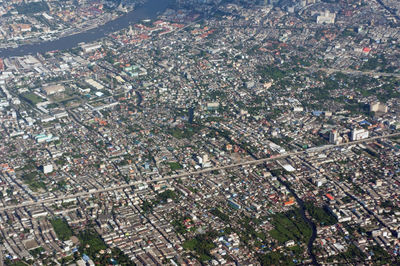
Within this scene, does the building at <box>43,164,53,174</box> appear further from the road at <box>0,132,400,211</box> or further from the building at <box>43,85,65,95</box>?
the building at <box>43,85,65,95</box>

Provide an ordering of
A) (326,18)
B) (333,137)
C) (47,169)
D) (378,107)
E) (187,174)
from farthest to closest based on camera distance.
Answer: (326,18) < (378,107) < (333,137) < (47,169) < (187,174)

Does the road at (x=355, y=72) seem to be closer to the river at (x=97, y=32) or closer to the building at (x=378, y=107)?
the building at (x=378, y=107)

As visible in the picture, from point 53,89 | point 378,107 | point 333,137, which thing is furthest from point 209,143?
point 53,89

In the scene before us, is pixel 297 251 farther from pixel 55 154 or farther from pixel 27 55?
pixel 27 55

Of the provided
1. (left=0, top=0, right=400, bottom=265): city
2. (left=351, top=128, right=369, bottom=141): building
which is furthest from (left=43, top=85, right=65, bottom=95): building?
(left=351, top=128, right=369, bottom=141): building

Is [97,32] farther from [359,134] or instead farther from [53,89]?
[359,134]

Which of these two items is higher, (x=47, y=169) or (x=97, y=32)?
(x=47, y=169)

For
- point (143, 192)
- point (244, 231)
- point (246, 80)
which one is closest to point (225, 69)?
point (246, 80)

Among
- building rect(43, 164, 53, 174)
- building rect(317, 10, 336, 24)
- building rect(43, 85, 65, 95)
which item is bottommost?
building rect(43, 85, 65, 95)
